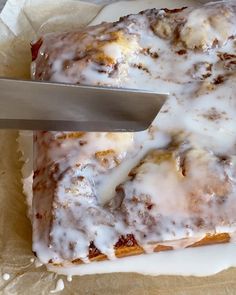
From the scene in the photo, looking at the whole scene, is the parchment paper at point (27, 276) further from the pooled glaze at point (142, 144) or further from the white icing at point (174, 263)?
the pooled glaze at point (142, 144)

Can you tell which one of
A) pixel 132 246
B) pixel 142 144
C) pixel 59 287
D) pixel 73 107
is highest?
pixel 73 107

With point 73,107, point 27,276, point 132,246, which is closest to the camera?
point 73,107

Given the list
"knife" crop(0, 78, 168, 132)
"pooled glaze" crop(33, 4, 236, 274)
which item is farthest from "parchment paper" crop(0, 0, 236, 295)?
"knife" crop(0, 78, 168, 132)

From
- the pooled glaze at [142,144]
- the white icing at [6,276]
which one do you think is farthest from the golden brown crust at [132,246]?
the white icing at [6,276]

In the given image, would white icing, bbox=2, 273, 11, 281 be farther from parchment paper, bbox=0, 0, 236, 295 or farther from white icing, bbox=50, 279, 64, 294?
white icing, bbox=50, 279, 64, 294

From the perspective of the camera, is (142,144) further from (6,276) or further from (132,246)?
(6,276)

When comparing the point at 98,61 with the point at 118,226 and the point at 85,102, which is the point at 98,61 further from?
the point at 118,226

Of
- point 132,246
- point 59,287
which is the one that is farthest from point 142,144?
point 59,287

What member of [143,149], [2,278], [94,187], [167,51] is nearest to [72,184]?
[94,187]
